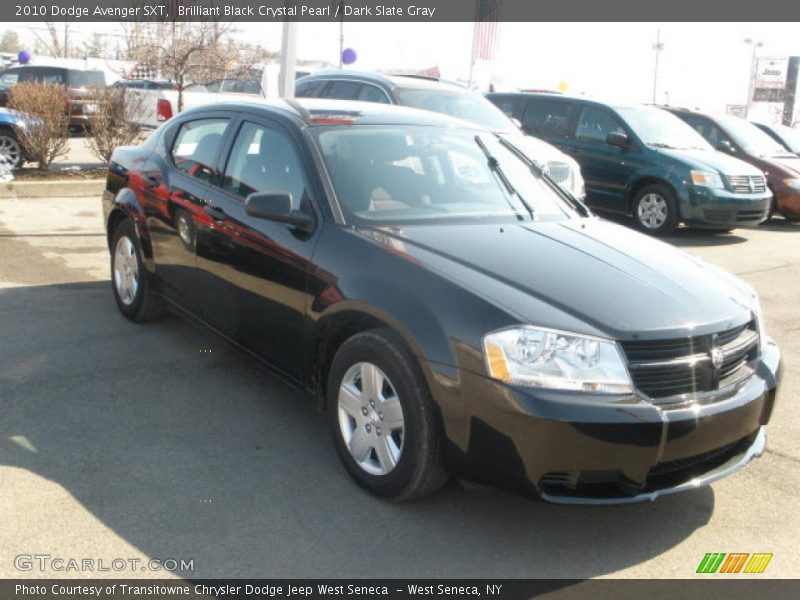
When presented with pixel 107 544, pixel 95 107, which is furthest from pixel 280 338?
pixel 95 107

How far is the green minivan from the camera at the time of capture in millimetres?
11422

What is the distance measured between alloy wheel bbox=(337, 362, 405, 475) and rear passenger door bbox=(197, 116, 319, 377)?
18.5 inches

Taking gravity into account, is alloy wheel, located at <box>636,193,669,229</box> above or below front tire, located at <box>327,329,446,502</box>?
above

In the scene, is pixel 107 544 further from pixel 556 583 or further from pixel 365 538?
pixel 556 583

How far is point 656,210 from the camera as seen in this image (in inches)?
465

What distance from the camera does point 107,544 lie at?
10.9ft

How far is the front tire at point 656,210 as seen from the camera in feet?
38.1

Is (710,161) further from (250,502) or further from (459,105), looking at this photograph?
(250,502)

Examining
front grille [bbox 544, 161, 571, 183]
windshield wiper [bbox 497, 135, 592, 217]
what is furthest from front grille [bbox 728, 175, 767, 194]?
windshield wiper [bbox 497, 135, 592, 217]

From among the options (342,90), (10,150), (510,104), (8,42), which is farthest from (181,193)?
(8,42)

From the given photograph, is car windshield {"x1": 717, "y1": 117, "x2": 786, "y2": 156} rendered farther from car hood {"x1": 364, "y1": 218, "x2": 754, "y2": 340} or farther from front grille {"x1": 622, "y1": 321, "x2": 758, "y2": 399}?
front grille {"x1": 622, "y1": 321, "x2": 758, "y2": 399}

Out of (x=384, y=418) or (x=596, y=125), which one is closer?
(x=384, y=418)

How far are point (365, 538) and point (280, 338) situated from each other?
1275mm

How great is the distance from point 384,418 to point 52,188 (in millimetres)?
9355
